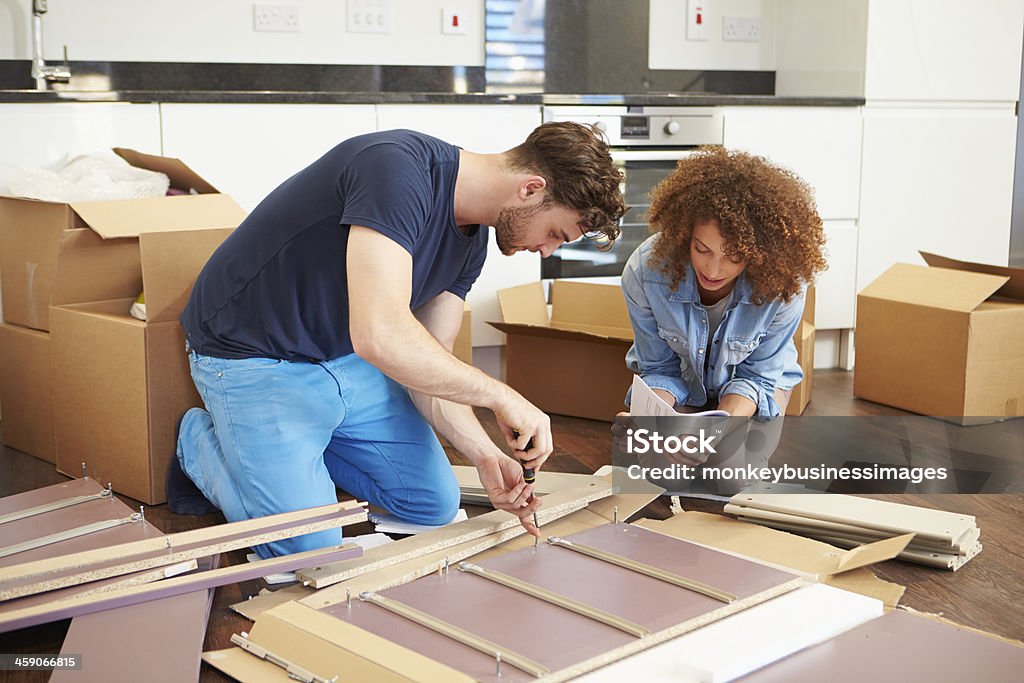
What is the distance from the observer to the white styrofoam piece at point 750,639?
146 cm

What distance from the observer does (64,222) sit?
249 cm

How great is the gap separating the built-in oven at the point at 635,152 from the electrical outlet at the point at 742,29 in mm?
849

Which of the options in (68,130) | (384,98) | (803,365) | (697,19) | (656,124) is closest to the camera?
(68,130)

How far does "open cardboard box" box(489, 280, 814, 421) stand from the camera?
3041mm

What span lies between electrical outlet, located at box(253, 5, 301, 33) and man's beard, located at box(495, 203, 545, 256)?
2.19 meters

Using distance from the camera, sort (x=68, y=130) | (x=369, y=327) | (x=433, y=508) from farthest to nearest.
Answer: (x=68, y=130) < (x=433, y=508) < (x=369, y=327)

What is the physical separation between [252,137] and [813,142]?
6.11 feet

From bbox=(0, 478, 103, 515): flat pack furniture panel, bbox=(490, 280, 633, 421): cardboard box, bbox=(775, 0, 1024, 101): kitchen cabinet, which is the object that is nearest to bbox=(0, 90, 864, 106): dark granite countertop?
bbox=(775, 0, 1024, 101): kitchen cabinet

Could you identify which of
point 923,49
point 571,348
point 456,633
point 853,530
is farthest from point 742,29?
point 456,633

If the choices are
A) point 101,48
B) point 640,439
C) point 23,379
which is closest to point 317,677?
point 640,439

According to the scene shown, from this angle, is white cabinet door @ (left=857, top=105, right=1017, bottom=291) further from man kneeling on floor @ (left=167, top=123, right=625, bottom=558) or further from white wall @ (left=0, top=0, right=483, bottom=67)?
man kneeling on floor @ (left=167, top=123, right=625, bottom=558)

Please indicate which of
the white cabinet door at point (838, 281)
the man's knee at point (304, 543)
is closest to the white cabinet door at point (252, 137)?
the man's knee at point (304, 543)

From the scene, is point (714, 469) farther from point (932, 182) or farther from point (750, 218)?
point (932, 182)

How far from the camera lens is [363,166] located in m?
1.76
